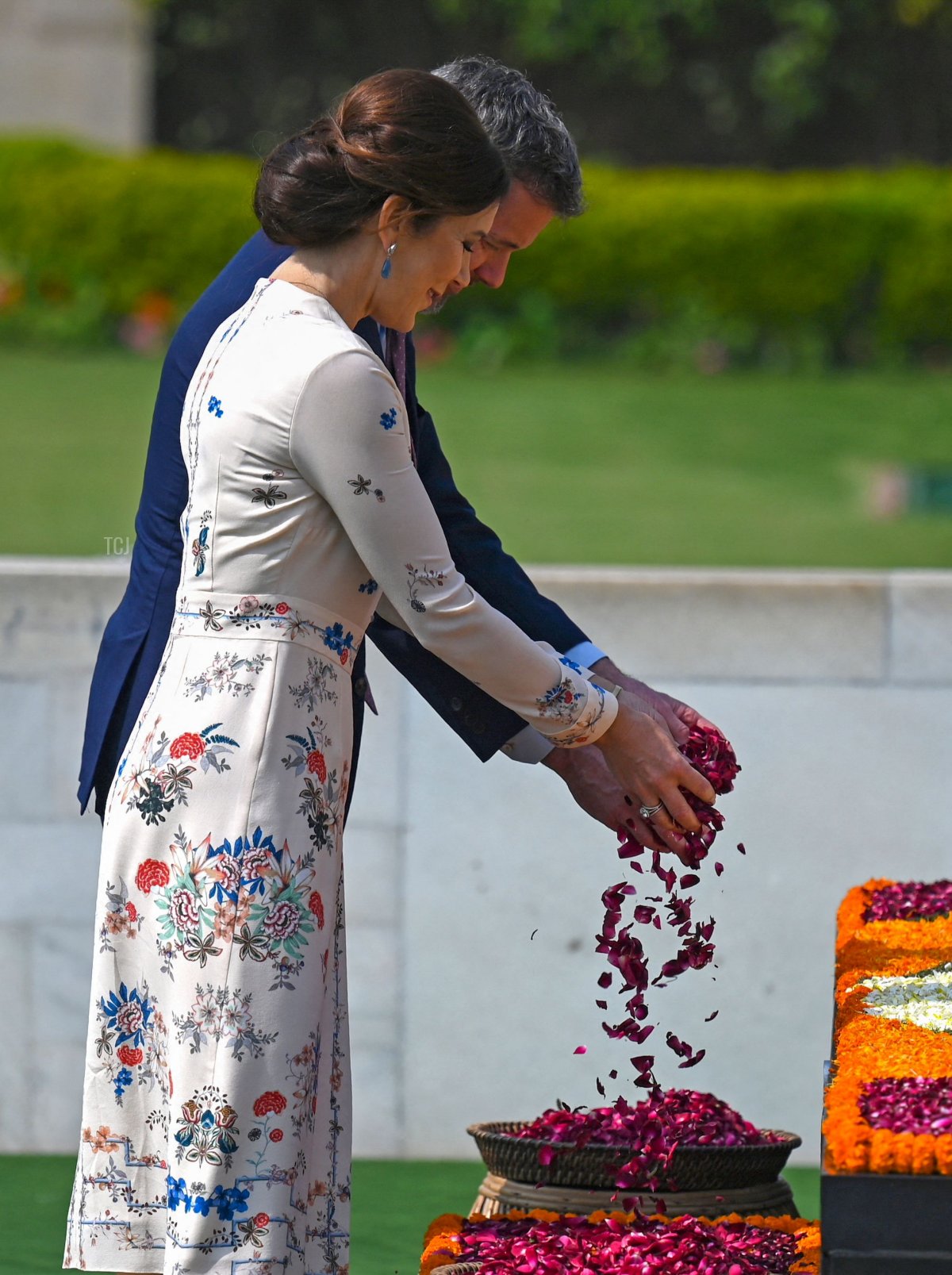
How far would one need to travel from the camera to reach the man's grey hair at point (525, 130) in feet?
8.56

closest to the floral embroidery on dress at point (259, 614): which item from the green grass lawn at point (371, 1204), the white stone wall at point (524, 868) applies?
the green grass lawn at point (371, 1204)

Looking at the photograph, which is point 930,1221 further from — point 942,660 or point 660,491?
point 660,491

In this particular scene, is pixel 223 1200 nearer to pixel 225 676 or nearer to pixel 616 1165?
pixel 225 676

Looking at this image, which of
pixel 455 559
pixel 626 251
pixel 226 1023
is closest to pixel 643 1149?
pixel 455 559

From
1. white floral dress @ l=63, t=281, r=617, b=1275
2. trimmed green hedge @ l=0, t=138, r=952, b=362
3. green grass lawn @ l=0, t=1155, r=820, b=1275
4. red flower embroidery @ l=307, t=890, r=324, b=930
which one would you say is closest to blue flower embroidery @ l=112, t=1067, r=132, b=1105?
white floral dress @ l=63, t=281, r=617, b=1275

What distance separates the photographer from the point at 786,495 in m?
10.4

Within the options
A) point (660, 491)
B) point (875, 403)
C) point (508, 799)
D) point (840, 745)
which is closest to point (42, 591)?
point (508, 799)

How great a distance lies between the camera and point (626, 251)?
12.4 metres

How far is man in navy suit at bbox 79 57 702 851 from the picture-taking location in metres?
2.41

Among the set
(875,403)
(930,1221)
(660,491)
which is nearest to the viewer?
(930,1221)

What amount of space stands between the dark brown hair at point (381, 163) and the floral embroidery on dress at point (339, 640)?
42 cm

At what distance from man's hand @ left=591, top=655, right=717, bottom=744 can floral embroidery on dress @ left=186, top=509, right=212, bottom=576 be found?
671 millimetres

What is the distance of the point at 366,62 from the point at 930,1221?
14.6m

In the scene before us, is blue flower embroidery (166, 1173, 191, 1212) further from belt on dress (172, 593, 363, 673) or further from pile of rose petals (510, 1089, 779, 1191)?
pile of rose petals (510, 1089, 779, 1191)
